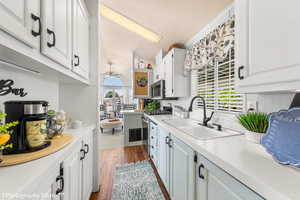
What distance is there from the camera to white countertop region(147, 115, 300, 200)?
446 mm

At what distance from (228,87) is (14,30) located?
67.0 inches

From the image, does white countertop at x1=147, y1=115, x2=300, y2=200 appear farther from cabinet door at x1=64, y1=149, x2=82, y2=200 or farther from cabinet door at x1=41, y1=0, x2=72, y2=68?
cabinet door at x1=41, y1=0, x2=72, y2=68

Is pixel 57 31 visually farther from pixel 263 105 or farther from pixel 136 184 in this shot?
pixel 136 184

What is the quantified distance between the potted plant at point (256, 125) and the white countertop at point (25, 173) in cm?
125

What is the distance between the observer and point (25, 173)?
20.5 inches

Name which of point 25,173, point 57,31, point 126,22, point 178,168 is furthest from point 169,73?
point 25,173

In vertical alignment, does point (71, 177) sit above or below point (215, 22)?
below

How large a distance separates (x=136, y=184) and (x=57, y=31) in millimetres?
1912

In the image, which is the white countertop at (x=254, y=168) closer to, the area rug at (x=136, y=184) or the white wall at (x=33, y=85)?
the area rug at (x=136, y=184)

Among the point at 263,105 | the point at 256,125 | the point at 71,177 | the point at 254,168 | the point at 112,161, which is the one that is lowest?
the point at 112,161

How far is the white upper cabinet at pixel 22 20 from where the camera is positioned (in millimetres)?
439

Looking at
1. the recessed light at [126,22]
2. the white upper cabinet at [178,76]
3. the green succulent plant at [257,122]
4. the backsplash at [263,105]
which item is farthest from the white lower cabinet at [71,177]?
the recessed light at [126,22]

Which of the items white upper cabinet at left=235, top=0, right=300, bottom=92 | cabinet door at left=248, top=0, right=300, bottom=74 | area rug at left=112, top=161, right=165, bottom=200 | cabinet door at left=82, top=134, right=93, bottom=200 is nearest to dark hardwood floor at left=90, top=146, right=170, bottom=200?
area rug at left=112, top=161, right=165, bottom=200

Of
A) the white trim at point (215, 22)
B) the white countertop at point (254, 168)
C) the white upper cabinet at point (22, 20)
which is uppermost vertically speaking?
the white trim at point (215, 22)
